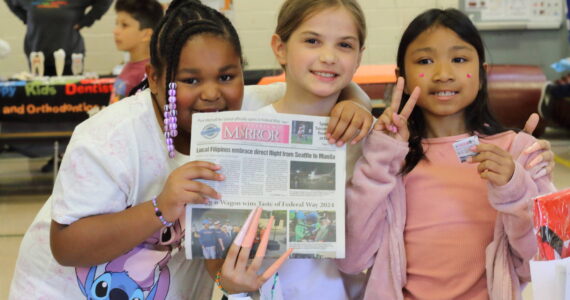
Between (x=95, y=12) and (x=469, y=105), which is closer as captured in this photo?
(x=469, y=105)

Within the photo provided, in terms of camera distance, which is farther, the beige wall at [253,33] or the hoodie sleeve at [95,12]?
the beige wall at [253,33]

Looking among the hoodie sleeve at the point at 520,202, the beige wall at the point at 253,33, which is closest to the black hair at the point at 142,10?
the beige wall at the point at 253,33

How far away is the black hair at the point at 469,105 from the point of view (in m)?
1.56

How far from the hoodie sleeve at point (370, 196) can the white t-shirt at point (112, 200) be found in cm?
36

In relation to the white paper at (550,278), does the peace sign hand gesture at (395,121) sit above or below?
above

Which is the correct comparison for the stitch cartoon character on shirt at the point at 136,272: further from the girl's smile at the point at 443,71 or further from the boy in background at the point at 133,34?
the boy in background at the point at 133,34

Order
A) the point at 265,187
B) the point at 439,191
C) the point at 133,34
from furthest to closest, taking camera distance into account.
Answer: the point at 133,34 < the point at 439,191 < the point at 265,187

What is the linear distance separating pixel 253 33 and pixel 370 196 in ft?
18.9

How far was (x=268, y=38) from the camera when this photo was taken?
7.06m

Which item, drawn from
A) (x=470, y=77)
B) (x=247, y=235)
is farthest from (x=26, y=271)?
(x=470, y=77)

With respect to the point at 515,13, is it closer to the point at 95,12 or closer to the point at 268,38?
the point at 268,38

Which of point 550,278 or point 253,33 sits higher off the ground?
point 253,33

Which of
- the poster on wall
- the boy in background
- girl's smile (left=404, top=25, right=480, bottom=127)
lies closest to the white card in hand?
girl's smile (left=404, top=25, right=480, bottom=127)

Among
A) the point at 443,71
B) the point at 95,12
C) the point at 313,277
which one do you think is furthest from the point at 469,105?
the point at 95,12
